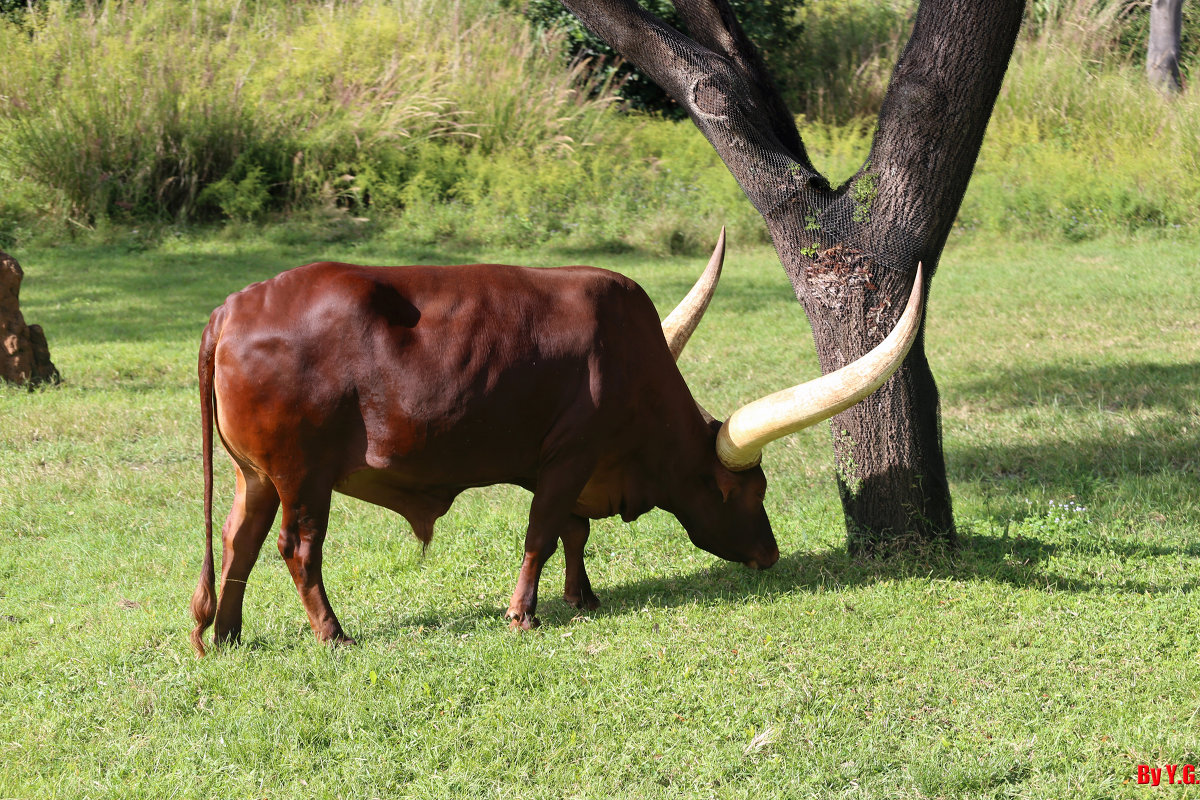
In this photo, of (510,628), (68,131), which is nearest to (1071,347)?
(510,628)

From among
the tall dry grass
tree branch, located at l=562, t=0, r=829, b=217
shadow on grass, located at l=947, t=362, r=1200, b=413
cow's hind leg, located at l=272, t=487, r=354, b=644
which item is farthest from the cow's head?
the tall dry grass

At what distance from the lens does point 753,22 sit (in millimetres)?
17156

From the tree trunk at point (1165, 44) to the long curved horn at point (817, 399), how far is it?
48.2 ft

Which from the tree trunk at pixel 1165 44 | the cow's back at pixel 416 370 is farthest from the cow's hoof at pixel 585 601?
the tree trunk at pixel 1165 44

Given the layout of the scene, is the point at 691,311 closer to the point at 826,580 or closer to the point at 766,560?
the point at 766,560

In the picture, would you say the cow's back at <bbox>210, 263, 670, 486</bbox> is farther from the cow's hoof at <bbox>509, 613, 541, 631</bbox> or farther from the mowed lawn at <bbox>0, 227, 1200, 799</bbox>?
the mowed lawn at <bbox>0, 227, 1200, 799</bbox>

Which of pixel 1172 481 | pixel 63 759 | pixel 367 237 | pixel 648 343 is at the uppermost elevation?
pixel 648 343

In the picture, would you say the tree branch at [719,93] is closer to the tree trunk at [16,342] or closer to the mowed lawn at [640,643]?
the mowed lawn at [640,643]

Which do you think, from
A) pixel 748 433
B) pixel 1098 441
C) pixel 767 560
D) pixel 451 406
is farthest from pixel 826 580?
pixel 1098 441

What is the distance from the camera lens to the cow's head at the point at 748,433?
405cm

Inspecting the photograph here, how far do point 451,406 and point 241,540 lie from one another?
3.12ft

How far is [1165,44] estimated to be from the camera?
55.0 feet

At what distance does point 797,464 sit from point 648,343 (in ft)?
8.38

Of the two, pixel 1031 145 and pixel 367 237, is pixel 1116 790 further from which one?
pixel 1031 145
